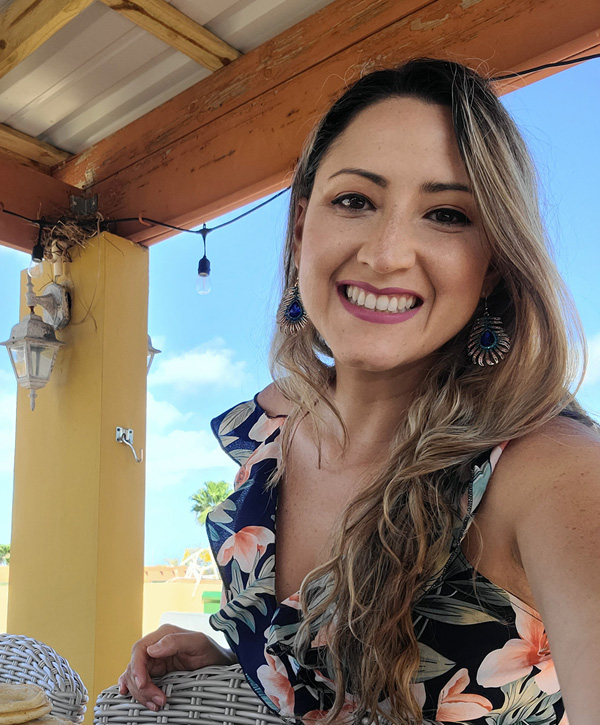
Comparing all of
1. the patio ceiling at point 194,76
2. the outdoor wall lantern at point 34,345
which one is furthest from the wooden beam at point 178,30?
the outdoor wall lantern at point 34,345

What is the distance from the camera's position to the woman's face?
88 centimetres

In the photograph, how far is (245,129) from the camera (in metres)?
3.23

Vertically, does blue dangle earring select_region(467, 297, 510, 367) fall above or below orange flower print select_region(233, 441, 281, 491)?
above

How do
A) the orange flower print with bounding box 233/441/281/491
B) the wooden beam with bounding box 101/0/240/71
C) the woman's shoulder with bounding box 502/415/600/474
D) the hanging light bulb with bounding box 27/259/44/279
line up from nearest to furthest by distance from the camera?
Answer: the woman's shoulder with bounding box 502/415/600/474 → the orange flower print with bounding box 233/441/281/491 → the wooden beam with bounding box 101/0/240/71 → the hanging light bulb with bounding box 27/259/44/279

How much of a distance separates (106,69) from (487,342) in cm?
303

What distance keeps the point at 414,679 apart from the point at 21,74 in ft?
11.3

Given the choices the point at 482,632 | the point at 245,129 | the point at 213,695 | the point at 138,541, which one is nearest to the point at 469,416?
the point at 482,632

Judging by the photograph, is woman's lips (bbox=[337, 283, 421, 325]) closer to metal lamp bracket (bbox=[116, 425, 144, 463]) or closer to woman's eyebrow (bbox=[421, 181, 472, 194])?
woman's eyebrow (bbox=[421, 181, 472, 194])

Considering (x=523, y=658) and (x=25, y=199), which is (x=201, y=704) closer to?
(x=523, y=658)

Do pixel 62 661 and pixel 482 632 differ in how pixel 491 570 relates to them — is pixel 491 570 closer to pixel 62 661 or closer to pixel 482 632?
pixel 482 632

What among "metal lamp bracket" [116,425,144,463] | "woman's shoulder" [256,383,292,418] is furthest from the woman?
"metal lamp bracket" [116,425,144,463]

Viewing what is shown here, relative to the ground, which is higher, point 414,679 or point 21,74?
point 21,74

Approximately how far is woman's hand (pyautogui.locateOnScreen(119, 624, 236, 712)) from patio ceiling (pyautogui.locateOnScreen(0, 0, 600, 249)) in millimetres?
2001

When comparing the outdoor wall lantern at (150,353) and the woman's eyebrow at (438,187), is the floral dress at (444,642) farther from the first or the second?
the outdoor wall lantern at (150,353)
